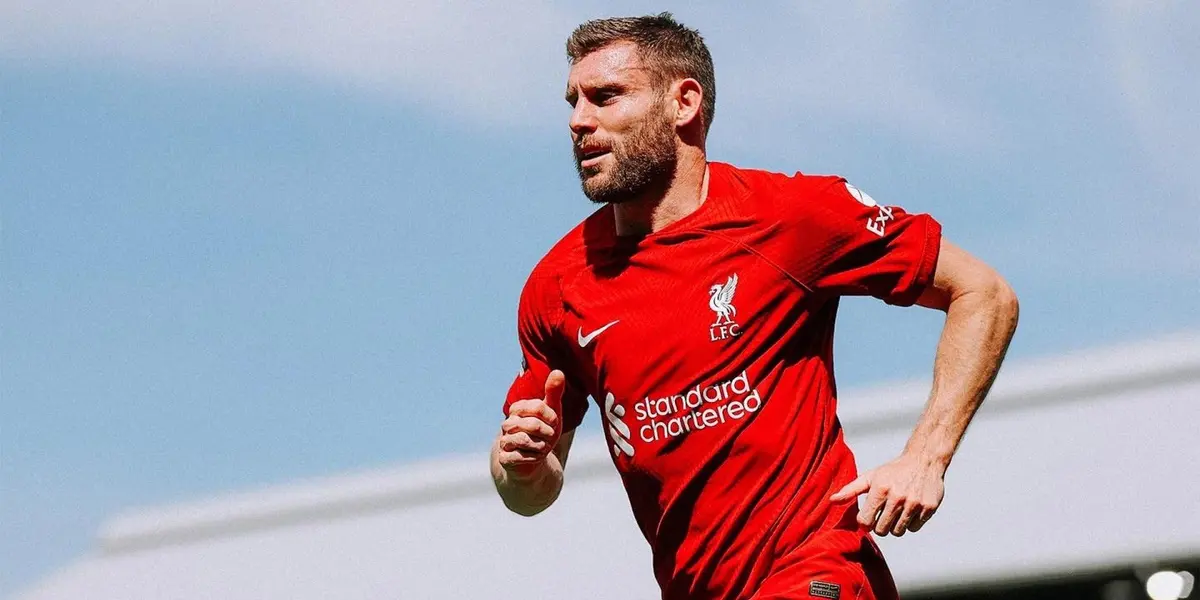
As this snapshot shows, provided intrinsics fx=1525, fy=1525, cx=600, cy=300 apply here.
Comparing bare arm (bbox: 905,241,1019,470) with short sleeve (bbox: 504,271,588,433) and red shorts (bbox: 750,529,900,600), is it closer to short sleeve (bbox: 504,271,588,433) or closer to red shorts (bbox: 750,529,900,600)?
red shorts (bbox: 750,529,900,600)

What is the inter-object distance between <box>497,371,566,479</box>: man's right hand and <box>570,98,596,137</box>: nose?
0.90 metres

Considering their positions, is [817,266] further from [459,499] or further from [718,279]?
[459,499]

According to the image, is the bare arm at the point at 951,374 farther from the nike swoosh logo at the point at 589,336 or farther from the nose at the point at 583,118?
the nose at the point at 583,118

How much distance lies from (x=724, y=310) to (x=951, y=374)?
2.58ft

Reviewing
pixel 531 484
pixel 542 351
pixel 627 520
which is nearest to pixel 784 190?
pixel 542 351

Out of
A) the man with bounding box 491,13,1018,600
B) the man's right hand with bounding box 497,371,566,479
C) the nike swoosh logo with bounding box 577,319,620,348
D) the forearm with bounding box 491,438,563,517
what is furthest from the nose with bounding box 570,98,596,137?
the forearm with bounding box 491,438,563,517

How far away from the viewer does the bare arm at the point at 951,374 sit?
15.8 ft

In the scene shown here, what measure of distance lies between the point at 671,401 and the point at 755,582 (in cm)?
66

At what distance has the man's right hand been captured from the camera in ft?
16.7

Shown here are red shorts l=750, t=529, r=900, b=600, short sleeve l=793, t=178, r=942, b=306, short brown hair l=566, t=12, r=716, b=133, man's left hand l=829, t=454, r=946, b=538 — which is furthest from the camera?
short brown hair l=566, t=12, r=716, b=133

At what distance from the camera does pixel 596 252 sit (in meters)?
5.56

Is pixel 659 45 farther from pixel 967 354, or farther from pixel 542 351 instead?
pixel 967 354

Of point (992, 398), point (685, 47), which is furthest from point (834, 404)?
point (992, 398)

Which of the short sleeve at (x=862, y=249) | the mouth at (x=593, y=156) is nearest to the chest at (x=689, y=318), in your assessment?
the short sleeve at (x=862, y=249)
